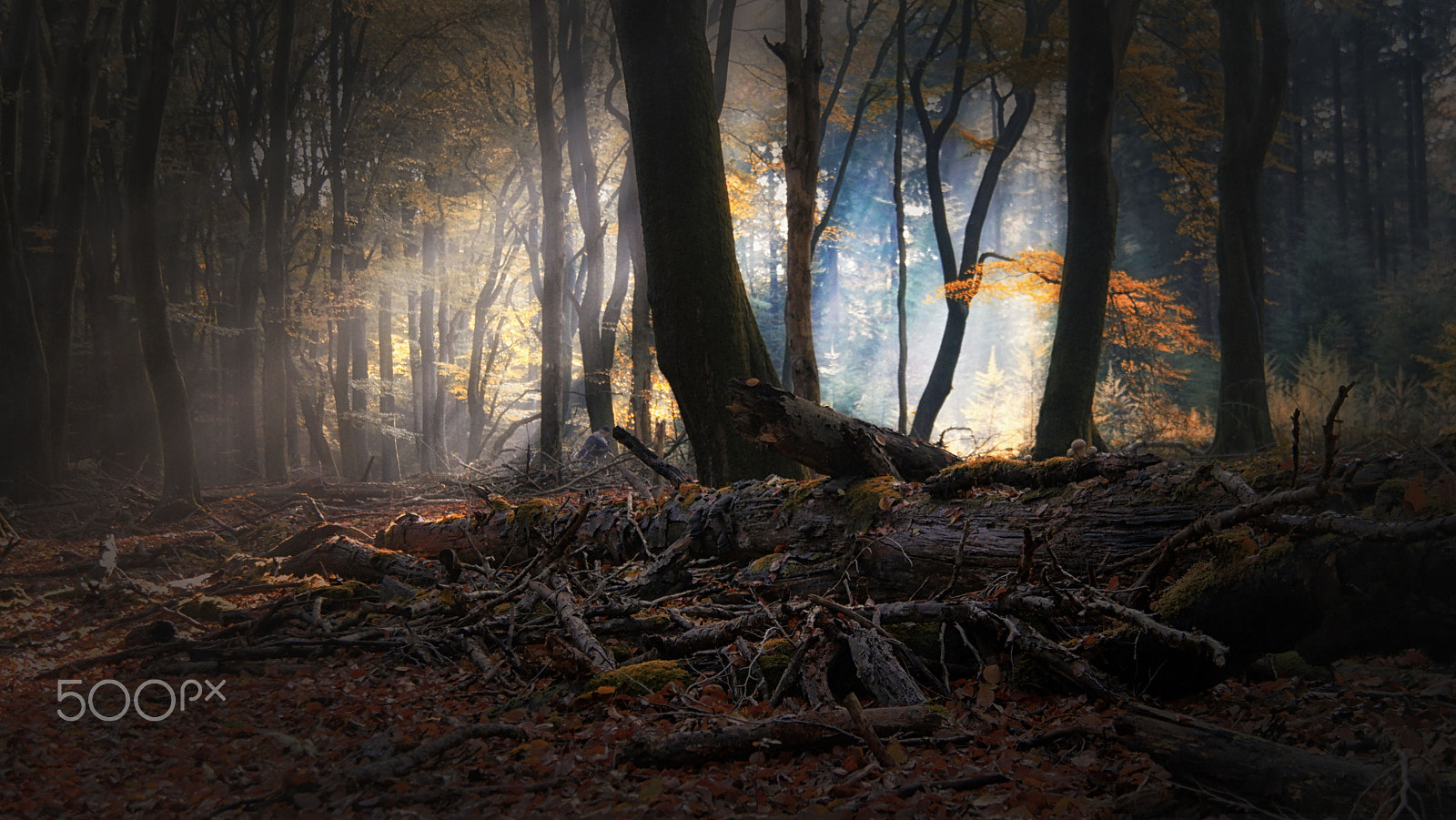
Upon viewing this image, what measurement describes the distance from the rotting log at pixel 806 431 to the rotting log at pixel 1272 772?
2.27 metres

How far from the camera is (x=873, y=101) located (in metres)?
18.5

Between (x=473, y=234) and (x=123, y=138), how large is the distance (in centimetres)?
1113

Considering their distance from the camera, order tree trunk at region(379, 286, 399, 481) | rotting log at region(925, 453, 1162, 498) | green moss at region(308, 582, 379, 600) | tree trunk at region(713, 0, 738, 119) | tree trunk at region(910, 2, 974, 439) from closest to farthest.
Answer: rotting log at region(925, 453, 1162, 498)
green moss at region(308, 582, 379, 600)
tree trunk at region(713, 0, 738, 119)
tree trunk at region(910, 2, 974, 439)
tree trunk at region(379, 286, 399, 481)

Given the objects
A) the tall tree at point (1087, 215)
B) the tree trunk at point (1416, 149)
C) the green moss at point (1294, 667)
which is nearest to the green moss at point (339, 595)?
the green moss at point (1294, 667)

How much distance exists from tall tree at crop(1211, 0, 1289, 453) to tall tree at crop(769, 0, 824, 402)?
6.41 m

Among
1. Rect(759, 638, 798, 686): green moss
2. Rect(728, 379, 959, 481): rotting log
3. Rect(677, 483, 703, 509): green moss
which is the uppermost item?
Rect(728, 379, 959, 481): rotting log

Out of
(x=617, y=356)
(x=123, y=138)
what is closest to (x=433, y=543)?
(x=123, y=138)

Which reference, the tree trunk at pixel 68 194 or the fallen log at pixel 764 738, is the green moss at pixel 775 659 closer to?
the fallen log at pixel 764 738

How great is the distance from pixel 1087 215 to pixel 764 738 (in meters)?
8.37

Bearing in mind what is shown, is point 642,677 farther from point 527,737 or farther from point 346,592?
point 346,592

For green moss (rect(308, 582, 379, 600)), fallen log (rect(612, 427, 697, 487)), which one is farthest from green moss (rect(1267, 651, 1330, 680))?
green moss (rect(308, 582, 379, 600))

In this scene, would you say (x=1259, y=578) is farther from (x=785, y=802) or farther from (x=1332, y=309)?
(x=1332, y=309)

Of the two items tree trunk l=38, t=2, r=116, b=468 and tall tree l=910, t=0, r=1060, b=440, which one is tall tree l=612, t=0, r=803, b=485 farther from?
tree trunk l=38, t=2, r=116, b=468

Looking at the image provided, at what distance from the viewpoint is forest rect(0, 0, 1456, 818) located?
98.4 inches
